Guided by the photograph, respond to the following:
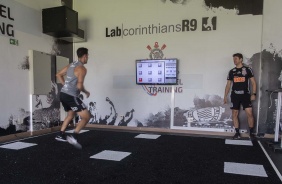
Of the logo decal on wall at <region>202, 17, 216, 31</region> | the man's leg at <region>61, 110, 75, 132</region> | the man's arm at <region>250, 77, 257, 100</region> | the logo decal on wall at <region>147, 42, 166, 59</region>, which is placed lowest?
the man's leg at <region>61, 110, 75, 132</region>

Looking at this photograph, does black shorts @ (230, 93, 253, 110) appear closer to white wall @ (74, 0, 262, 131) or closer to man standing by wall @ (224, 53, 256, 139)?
man standing by wall @ (224, 53, 256, 139)

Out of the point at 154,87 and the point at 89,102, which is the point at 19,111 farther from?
the point at 154,87

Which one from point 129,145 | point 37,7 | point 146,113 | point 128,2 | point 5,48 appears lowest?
point 129,145

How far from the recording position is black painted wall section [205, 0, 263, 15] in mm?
3848

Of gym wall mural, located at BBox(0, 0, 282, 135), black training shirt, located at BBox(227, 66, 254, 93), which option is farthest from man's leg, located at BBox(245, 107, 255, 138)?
black training shirt, located at BBox(227, 66, 254, 93)

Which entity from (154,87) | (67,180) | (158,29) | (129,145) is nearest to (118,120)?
(154,87)

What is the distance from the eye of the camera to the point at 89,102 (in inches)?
197

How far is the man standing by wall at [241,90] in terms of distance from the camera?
12.3 ft

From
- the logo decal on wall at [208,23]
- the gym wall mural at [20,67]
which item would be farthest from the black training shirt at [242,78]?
the gym wall mural at [20,67]

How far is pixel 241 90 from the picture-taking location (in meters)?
3.76

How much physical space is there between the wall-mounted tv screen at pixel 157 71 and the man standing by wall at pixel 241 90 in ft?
3.44

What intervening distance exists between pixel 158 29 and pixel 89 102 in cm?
223

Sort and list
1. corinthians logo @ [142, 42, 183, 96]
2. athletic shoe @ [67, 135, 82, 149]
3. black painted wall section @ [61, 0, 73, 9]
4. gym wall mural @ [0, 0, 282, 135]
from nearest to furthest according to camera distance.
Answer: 1. athletic shoe @ [67, 135, 82, 149]
2. gym wall mural @ [0, 0, 282, 135]
3. corinthians logo @ [142, 42, 183, 96]
4. black painted wall section @ [61, 0, 73, 9]

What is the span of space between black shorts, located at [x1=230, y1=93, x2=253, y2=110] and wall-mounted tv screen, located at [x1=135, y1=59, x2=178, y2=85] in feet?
3.61
